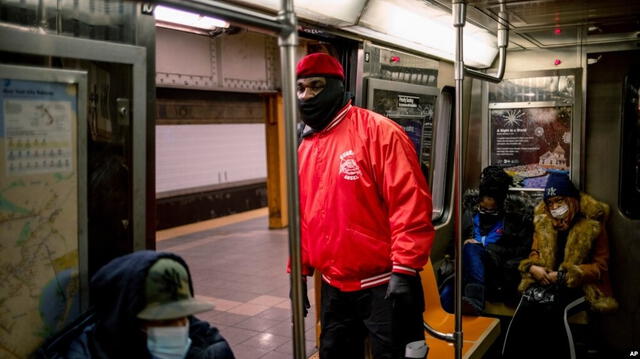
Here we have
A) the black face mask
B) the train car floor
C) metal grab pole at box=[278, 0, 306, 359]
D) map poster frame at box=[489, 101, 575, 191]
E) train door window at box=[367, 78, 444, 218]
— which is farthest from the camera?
the train car floor

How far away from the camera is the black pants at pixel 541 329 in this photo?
459 cm

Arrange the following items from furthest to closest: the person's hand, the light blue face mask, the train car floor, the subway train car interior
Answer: the train car floor, the person's hand, the subway train car interior, the light blue face mask

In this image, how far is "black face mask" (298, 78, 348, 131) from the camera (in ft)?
10.7

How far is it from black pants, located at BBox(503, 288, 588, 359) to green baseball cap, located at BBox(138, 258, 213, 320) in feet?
10.8

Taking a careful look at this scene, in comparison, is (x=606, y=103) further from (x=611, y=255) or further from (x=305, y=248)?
(x=305, y=248)

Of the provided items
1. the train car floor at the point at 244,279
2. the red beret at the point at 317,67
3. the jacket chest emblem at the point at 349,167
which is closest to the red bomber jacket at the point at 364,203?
the jacket chest emblem at the point at 349,167

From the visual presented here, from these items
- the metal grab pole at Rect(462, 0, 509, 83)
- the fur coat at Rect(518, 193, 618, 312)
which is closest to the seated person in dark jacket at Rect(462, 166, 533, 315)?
the fur coat at Rect(518, 193, 618, 312)

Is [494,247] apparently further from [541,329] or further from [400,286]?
[400,286]

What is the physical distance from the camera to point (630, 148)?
203 inches

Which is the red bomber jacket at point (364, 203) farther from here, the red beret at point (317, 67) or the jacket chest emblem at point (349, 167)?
the red beret at point (317, 67)

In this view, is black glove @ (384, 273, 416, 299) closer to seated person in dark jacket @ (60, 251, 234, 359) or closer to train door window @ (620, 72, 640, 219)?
seated person in dark jacket @ (60, 251, 234, 359)

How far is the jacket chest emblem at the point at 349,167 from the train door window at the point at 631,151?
3.11m

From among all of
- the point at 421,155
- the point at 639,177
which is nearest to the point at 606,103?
the point at 639,177

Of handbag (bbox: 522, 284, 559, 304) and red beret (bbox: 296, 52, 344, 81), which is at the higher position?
red beret (bbox: 296, 52, 344, 81)
